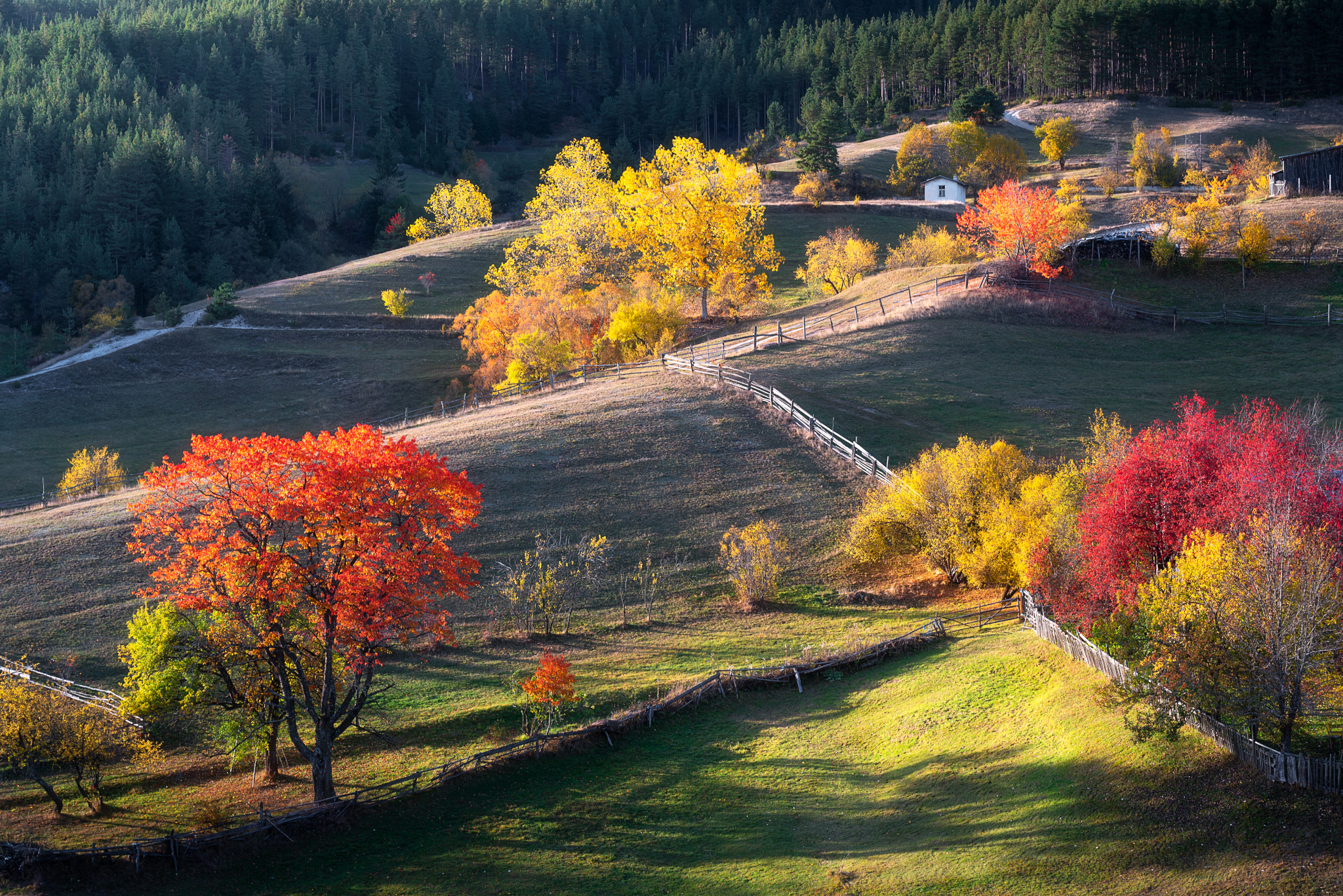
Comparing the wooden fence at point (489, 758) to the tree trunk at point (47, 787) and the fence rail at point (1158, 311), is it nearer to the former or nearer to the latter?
the tree trunk at point (47, 787)

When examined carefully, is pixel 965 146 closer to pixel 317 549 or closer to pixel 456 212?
pixel 456 212

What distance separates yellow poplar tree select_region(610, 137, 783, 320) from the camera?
72.4 meters

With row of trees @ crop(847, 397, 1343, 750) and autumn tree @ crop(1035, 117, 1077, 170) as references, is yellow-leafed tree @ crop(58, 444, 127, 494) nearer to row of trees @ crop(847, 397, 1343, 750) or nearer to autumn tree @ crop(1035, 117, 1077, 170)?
row of trees @ crop(847, 397, 1343, 750)

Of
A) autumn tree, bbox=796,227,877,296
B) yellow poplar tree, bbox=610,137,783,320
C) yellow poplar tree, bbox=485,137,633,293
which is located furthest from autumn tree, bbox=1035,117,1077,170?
yellow poplar tree, bbox=485,137,633,293

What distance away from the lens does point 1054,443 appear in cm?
4612

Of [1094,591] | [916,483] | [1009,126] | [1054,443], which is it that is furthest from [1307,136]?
[1094,591]

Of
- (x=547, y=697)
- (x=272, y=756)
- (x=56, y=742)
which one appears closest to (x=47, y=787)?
(x=56, y=742)

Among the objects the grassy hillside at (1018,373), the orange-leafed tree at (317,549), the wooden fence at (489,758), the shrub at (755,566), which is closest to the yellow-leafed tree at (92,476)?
the orange-leafed tree at (317,549)

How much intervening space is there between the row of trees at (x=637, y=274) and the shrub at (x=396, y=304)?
11.5m

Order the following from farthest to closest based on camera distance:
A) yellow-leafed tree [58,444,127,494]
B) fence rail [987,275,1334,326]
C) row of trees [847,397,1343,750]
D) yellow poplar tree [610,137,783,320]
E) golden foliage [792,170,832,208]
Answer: golden foliage [792,170,832,208] < yellow poplar tree [610,137,783,320] < fence rail [987,275,1334,326] < yellow-leafed tree [58,444,127,494] < row of trees [847,397,1343,750]

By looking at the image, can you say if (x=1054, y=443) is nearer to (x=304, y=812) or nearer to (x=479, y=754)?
(x=479, y=754)

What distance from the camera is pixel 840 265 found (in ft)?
251

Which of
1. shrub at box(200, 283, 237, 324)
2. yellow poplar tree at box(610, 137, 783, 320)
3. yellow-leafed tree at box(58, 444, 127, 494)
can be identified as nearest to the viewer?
yellow-leafed tree at box(58, 444, 127, 494)

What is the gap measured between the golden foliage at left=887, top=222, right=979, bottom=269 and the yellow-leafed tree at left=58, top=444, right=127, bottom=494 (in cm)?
5606
